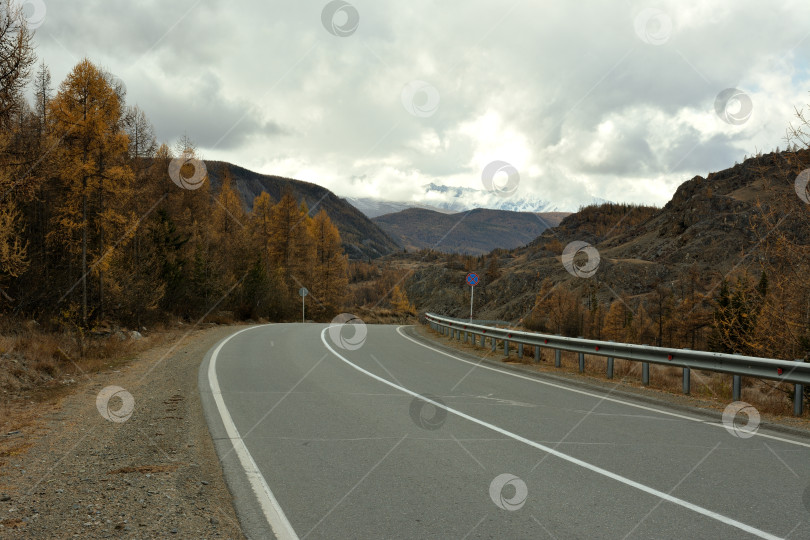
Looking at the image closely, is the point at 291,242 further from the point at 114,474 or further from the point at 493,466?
the point at 493,466

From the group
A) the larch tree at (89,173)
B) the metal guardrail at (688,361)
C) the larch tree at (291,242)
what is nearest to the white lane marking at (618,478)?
the metal guardrail at (688,361)

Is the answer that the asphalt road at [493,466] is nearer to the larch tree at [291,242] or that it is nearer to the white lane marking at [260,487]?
the white lane marking at [260,487]

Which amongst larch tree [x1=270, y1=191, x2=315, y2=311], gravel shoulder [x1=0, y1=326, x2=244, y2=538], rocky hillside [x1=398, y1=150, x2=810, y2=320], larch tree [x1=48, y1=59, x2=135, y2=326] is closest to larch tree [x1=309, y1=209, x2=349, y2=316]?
larch tree [x1=270, y1=191, x2=315, y2=311]

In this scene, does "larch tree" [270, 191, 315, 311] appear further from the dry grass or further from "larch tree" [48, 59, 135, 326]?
the dry grass

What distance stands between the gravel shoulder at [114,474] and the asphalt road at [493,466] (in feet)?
1.02

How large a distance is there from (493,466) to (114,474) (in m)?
3.78

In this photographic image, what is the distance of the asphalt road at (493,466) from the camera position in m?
4.10

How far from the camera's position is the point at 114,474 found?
518 cm

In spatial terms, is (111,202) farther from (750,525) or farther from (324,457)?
(750,525)

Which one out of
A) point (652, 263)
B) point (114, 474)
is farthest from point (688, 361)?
point (652, 263)

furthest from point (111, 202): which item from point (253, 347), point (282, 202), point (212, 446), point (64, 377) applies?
point (282, 202)

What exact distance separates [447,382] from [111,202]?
20073 millimetres

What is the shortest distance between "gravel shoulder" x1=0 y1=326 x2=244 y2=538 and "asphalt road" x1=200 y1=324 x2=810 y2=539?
311 mm

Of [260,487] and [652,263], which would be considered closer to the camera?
[260,487]
